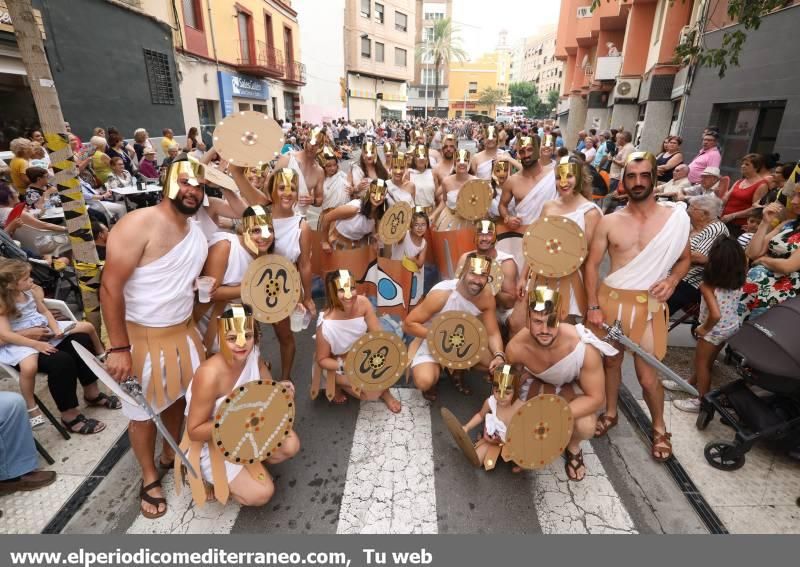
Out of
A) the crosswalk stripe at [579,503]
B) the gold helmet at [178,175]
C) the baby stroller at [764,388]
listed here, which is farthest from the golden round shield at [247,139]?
the baby stroller at [764,388]

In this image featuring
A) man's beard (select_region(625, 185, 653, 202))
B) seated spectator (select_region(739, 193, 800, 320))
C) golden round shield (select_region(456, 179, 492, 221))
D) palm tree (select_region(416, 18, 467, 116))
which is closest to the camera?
man's beard (select_region(625, 185, 653, 202))

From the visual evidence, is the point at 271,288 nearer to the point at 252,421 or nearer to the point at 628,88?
the point at 252,421

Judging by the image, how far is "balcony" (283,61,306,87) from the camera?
97.8 feet

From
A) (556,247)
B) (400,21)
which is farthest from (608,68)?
(400,21)

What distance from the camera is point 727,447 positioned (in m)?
3.05

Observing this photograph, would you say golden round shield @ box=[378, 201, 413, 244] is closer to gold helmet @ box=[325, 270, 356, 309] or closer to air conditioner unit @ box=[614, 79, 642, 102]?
gold helmet @ box=[325, 270, 356, 309]

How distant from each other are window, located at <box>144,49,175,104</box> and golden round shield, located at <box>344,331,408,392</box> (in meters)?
15.9

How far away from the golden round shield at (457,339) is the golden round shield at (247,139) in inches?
93.2

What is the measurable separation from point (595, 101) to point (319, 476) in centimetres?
2517

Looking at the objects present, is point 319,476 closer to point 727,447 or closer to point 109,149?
point 727,447

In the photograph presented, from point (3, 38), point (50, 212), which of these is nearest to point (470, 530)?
point (50, 212)

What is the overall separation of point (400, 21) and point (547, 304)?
56.7m

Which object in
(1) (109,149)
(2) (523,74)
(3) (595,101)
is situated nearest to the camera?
(1) (109,149)

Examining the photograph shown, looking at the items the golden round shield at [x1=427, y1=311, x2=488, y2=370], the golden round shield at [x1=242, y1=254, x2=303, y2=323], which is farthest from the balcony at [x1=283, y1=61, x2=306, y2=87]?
the golden round shield at [x1=427, y1=311, x2=488, y2=370]
